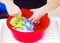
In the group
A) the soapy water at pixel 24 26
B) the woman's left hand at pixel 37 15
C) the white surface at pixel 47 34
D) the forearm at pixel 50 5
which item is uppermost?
the forearm at pixel 50 5

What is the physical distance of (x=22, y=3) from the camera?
30.0 inches

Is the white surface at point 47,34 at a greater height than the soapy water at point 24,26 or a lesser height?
lesser

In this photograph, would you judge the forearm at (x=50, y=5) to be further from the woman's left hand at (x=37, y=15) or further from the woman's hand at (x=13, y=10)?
the woman's hand at (x=13, y=10)

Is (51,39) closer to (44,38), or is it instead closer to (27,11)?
(44,38)

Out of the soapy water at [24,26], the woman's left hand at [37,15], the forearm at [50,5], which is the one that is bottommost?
the soapy water at [24,26]

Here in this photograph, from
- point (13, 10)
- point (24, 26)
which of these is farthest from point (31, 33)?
point (13, 10)

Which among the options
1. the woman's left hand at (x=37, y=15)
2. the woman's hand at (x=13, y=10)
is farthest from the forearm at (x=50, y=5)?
the woman's hand at (x=13, y=10)

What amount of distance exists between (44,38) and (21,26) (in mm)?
149

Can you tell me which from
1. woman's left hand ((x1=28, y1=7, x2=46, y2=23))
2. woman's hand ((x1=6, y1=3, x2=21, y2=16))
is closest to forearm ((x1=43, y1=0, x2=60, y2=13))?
woman's left hand ((x1=28, y1=7, x2=46, y2=23))

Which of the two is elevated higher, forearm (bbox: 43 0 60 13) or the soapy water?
forearm (bbox: 43 0 60 13)

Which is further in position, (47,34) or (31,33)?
(47,34)

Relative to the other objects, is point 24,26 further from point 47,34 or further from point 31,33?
point 47,34

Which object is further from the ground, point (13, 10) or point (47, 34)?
point (13, 10)

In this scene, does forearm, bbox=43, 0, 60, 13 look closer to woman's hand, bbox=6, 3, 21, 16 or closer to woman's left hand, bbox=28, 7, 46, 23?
woman's left hand, bbox=28, 7, 46, 23
